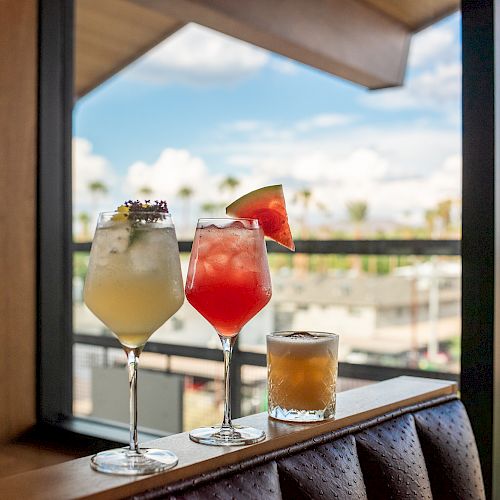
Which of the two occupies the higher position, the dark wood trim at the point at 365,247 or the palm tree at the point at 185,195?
the palm tree at the point at 185,195

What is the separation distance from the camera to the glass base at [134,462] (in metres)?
0.80

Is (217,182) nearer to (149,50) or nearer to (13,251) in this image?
(149,50)

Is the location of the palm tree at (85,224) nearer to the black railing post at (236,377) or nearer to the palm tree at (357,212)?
the black railing post at (236,377)

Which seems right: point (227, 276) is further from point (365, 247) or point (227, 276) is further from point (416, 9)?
point (416, 9)

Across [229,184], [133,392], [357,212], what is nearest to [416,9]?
[357,212]

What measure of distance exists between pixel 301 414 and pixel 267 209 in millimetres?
300

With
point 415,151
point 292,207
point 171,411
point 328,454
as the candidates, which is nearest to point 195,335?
point 171,411

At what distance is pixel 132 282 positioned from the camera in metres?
0.85

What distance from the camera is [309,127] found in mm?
5488

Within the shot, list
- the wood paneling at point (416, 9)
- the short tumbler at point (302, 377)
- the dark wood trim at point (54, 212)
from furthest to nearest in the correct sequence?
the wood paneling at point (416, 9) → the dark wood trim at point (54, 212) → the short tumbler at point (302, 377)

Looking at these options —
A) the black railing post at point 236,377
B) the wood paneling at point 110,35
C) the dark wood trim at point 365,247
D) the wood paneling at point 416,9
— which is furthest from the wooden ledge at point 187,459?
the wood paneling at point 110,35

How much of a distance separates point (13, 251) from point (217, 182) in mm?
3028

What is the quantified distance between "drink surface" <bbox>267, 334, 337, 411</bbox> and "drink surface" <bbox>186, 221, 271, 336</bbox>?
0.12 m

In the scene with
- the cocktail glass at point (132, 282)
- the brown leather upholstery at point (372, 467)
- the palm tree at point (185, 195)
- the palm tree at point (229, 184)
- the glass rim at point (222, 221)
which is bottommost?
the brown leather upholstery at point (372, 467)
